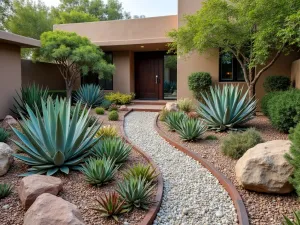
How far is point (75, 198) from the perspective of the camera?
4117 mm

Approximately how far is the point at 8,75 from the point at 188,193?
857 cm

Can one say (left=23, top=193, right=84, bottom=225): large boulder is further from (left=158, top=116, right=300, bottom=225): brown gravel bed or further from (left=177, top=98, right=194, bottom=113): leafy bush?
(left=177, top=98, right=194, bottom=113): leafy bush

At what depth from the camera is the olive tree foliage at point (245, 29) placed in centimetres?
838

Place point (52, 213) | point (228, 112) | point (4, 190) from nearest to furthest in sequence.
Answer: point (52, 213) → point (4, 190) → point (228, 112)

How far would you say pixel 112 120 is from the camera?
10164 mm

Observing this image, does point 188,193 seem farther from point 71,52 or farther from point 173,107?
point 71,52

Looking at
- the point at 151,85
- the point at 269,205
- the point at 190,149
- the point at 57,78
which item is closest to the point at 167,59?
the point at 151,85

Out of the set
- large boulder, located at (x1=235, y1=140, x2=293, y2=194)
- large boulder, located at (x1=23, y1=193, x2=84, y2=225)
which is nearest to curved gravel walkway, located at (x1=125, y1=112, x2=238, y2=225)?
large boulder, located at (x1=235, y1=140, x2=293, y2=194)

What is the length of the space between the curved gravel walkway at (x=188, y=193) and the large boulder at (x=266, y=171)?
462mm

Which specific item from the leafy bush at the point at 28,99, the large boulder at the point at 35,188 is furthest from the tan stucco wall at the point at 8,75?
the large boulder at the point at 35,188

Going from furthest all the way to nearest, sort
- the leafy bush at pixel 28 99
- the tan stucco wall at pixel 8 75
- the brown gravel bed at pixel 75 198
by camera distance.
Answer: the leafy bush at pixel 28 99, the tan stucco wall at pixel 8 75, the brown gravel bed at pixel 75 198

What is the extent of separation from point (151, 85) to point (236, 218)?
1302cm

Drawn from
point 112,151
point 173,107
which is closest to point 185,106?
point 173,107

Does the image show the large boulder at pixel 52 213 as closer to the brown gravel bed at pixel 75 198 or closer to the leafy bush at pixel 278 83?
the brown gravel bed at pixel 75 198
